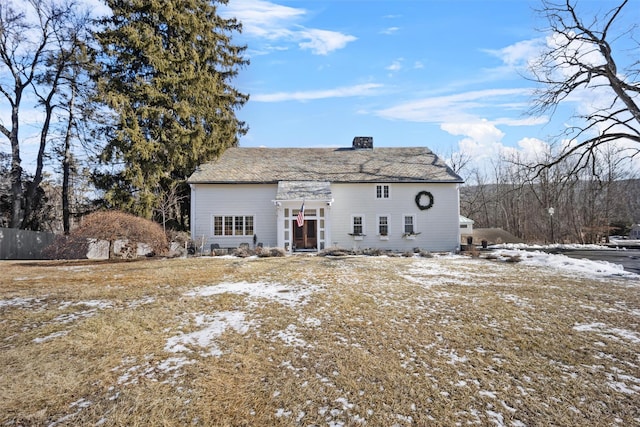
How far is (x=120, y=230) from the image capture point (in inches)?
531

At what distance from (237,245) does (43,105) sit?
1500cm

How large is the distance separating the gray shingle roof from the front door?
2.67 m

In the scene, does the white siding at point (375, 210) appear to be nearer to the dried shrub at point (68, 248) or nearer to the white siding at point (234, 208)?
the white siding at point (234, 208)

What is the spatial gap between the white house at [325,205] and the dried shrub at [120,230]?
12.7 ft

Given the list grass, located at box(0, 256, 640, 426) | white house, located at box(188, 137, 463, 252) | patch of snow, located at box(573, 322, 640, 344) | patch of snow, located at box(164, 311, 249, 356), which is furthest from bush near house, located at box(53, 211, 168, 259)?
patch of snow, located at box(573, 322, 640, 344)

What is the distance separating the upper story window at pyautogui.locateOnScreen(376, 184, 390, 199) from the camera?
2012 centimetres

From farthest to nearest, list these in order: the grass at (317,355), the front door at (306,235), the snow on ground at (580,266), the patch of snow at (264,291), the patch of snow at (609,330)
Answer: the front door at (306,235) → the snow on ground at (580,266) → the patch of snow at (264,291) → the patch of snow at (609,330) → the grass at (317,355)

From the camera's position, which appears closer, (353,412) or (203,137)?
(353,412)

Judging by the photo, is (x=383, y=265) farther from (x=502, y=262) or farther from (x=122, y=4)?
(x=122, y=4)

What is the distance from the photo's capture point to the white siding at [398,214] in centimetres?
1991

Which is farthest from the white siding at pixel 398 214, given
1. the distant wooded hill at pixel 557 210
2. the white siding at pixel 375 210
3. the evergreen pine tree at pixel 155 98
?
the evergreen pine tree at pixel 155 98

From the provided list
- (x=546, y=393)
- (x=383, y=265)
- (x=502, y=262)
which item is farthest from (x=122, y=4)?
(x=546, y=393)

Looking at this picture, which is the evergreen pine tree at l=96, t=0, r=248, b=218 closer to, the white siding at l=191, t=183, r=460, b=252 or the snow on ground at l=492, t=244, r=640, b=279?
the white siding at l=191, t=183, r=460, b=252

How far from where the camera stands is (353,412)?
3340 mm
